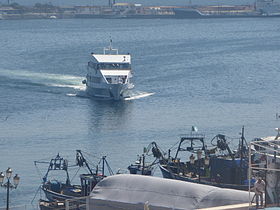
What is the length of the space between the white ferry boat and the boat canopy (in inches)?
1653

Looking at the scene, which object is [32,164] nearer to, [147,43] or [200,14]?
[147,43]

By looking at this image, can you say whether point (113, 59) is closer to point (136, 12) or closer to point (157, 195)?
point (157, 195)

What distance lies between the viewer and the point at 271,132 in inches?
1730

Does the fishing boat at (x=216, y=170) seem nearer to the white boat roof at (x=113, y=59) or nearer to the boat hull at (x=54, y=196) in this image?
the boat hull at (x=54, y=196)

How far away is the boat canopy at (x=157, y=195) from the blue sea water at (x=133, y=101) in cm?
1525

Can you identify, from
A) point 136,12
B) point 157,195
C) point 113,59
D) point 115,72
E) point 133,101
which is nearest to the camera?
point 157,195

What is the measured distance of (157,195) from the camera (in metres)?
14.8

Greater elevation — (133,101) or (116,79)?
(116,79)

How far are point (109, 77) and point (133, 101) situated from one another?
2667 mm

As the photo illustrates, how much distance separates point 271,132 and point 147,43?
56931 mm

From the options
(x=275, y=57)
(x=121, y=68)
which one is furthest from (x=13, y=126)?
(x=275, y=57)

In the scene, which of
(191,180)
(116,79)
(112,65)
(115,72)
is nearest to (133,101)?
(116,79)

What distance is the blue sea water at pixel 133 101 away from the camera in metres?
41.5

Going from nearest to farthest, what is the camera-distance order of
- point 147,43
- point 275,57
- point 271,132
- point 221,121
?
1. point 271,132
2. point 221,121
3. point 275,57
4. point 147,43
